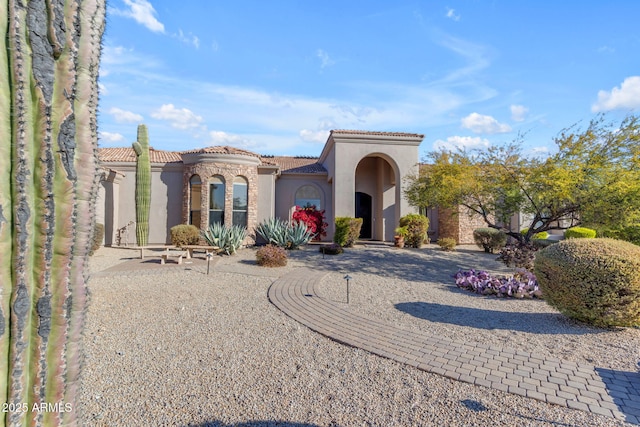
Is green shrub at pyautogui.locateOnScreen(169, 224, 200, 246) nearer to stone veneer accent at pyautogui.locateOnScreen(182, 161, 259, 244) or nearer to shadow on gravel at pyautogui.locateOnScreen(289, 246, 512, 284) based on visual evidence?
stone veneer accent at pyautogui.locateOnScreen(182, 161, 259, 244)

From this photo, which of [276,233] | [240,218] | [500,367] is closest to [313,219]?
[276,233]

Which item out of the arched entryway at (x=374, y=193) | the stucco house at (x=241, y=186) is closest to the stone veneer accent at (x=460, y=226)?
the arched entryway at (x=374, y=193)

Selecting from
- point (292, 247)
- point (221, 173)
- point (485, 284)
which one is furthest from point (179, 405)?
point (221, 173)

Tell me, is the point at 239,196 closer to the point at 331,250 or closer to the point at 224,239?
the point at 224,239

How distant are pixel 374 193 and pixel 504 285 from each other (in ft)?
41.2

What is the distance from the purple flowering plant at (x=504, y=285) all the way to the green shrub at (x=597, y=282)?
1.73m

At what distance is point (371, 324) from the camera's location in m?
4.98

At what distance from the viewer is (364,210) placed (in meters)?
19.5

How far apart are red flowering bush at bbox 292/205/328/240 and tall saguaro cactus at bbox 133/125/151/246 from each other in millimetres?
7046

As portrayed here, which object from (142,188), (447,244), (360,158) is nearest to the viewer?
(447,244)

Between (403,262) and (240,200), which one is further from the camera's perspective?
(240,200)

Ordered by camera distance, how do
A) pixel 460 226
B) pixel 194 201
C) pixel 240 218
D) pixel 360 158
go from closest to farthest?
pixel 240 218
pixel 194 201
pixel 360 158
pixel 460 226

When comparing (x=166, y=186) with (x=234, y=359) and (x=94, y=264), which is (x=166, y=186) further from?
(x=234, y=359)

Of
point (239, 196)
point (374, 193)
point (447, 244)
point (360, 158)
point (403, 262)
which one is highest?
point (360, 158)
